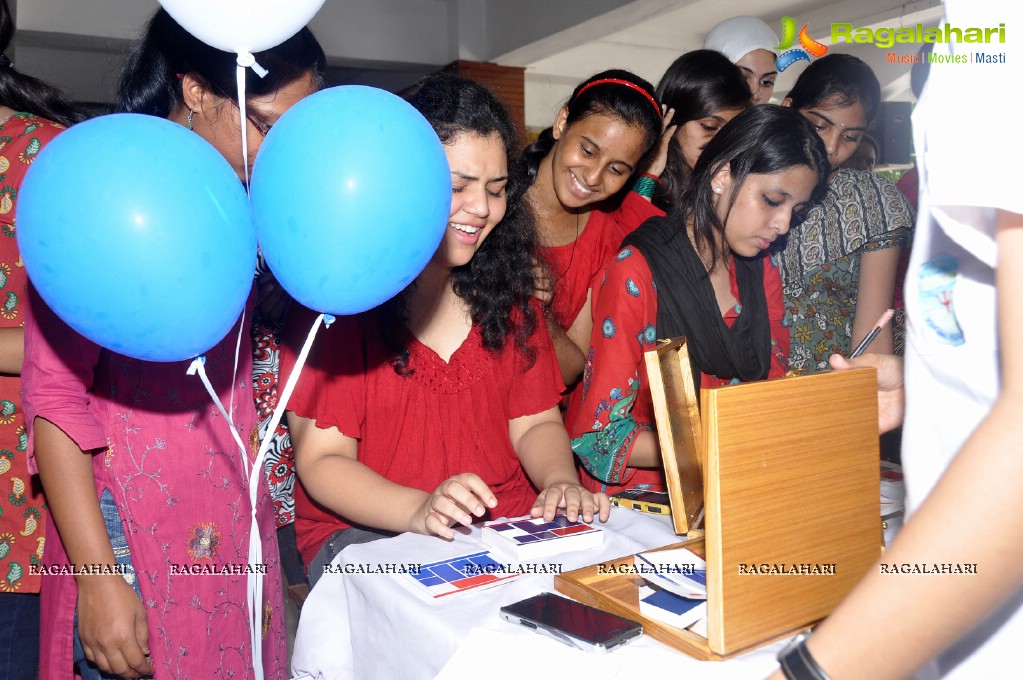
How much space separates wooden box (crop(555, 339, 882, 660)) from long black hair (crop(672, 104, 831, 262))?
3.80 feet

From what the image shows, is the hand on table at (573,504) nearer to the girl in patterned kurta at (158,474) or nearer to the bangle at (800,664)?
the girl in patterned kurta at (158,474)

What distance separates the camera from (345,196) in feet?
3.32

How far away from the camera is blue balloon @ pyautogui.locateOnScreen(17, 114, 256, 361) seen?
2.99 feet

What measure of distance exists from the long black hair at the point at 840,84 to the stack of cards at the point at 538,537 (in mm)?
1857

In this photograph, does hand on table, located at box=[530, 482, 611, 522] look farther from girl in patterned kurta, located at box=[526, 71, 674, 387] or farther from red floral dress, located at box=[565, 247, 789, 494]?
girl in patterned kurta, located at box=[526, 71, 674, 387]

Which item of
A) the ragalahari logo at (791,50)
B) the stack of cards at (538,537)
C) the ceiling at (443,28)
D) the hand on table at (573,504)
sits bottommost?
the hand on table at (573,504)

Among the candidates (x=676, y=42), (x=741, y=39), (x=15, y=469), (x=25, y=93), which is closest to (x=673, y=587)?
(x=15, y=469)

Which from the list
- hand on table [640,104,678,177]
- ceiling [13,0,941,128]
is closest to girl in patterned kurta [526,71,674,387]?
hand on table [640,104,678,177]

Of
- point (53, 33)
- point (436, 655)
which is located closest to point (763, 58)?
point (436, 655)

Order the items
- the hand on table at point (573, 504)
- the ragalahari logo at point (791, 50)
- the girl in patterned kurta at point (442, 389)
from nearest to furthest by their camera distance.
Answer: the hand on table at point (573, 504) < the girl in patterned kurta at point (442, 389) < the ragalahari logo at point (791, 50)

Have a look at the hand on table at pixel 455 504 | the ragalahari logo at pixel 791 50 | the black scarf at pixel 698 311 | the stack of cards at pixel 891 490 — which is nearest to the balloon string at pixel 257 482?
the hand on table at pixel 455 504

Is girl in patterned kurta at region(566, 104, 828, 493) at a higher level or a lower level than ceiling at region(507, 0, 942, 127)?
lower

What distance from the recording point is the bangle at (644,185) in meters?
2.68

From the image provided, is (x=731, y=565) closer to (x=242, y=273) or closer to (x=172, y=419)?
(x=242, y=273)
